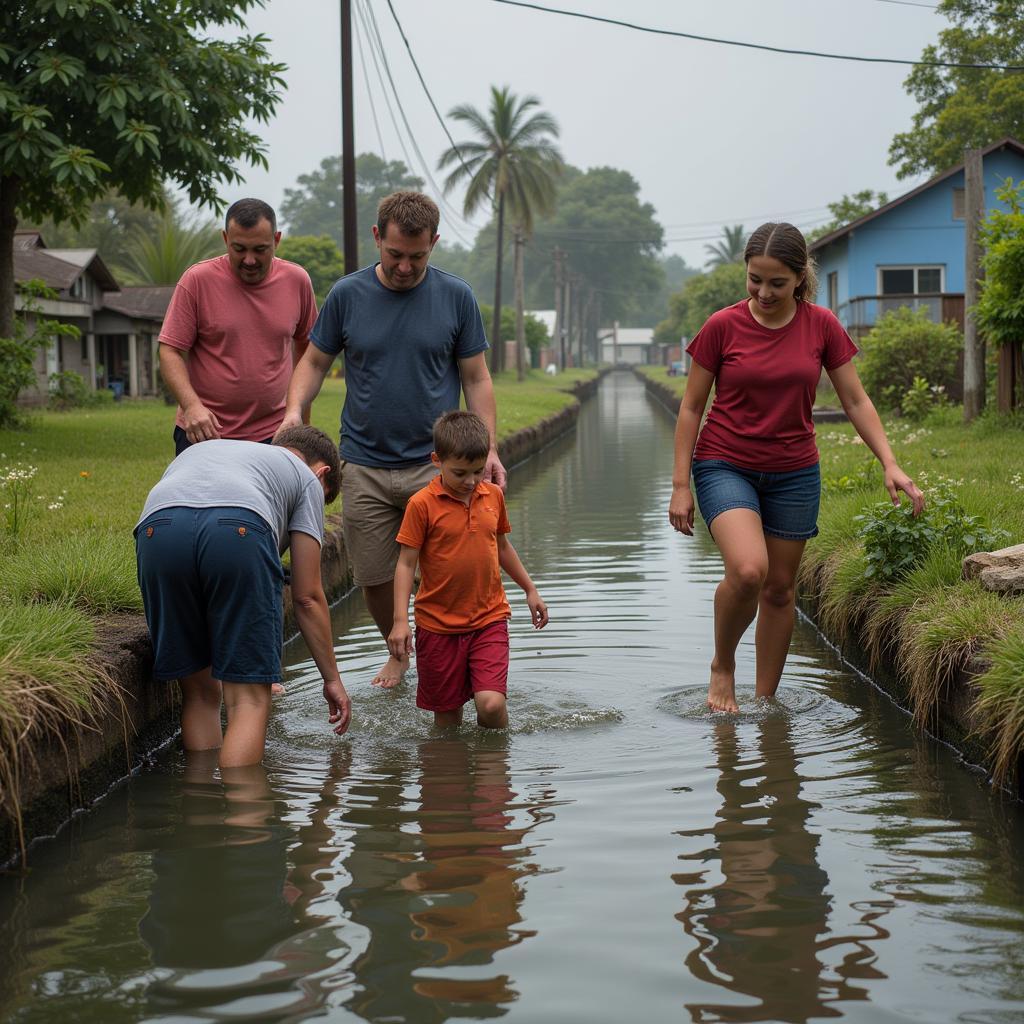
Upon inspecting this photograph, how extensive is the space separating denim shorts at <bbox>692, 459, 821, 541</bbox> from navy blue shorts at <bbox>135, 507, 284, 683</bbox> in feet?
6.37

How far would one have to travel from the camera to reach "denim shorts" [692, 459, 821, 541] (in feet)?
19.6

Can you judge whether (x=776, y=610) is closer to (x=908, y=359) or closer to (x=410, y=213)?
(x=410, y=213)

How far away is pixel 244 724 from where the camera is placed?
5191mm

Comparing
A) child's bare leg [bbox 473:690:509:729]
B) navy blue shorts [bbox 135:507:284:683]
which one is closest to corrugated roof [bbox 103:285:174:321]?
child's bare leg [bbox 473:690:509:729]

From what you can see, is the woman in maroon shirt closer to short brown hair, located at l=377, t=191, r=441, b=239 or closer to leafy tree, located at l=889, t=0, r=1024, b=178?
short brown hair, located at l=377, t=191, r=441, b=239

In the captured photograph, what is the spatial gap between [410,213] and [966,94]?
4149cm

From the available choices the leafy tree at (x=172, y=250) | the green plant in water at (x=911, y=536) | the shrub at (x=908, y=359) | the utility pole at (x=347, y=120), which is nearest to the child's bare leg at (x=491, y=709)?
the green plant in water at (x=911, y=536)

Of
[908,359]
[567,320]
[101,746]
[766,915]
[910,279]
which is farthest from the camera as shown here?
[567,320]

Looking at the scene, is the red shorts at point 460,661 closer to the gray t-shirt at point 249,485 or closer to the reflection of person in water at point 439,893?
the reflection of person in water at point 439,893

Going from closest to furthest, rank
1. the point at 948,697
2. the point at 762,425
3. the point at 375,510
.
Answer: the point at 948,697
the point at 762,425
the point at 375,510

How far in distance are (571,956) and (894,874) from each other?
117 cm

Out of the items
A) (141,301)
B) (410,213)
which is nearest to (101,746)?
(410,213)

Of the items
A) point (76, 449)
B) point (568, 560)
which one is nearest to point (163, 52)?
point (76, 449)

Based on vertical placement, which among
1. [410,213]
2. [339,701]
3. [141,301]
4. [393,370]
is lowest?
[339,701]
